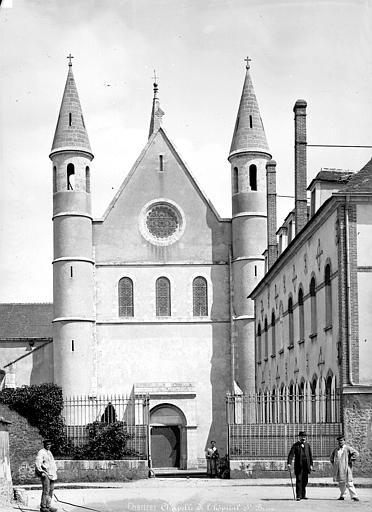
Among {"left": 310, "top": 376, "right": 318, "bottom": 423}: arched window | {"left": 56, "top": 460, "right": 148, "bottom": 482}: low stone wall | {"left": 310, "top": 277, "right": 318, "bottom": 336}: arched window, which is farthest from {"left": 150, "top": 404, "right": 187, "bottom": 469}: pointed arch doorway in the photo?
{"left": 56, "top": 460, "right": 148, "bottom": 482}: low stone wall

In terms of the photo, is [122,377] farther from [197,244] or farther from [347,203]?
[347,203]

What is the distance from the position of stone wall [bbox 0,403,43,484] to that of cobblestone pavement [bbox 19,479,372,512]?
14.8 feet

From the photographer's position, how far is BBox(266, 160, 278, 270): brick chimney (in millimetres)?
46281

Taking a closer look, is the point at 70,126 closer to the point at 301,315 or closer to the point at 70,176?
the point at 70,176

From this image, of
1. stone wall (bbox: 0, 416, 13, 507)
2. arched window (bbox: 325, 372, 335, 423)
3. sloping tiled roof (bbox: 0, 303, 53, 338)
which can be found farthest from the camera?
sloping tiled roof (bbox: 0, 303, 53, 338)

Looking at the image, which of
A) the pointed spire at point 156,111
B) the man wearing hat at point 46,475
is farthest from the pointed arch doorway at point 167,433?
the man wearing hat at point 46,475

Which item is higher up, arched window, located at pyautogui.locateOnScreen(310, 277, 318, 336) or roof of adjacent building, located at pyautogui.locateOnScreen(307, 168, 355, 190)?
roof of adjacent building, located at pyautogui.locateOnScreen(307, 168, 355, 190)

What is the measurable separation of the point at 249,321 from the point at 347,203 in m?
25.6

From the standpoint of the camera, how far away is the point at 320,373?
2977 cm

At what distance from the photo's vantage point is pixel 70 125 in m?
53.2

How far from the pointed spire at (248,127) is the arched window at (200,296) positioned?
22.0 feet

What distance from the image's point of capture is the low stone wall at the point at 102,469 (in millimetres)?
27938

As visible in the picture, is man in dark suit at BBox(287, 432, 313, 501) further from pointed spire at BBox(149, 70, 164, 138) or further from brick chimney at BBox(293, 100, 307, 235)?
pointed spire at BBox(149, 70, 164, 138)

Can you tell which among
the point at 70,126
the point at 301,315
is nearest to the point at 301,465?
the point at 301,315
